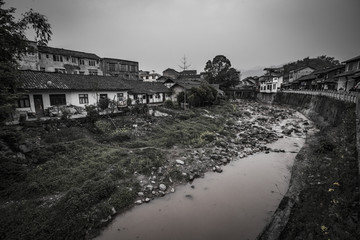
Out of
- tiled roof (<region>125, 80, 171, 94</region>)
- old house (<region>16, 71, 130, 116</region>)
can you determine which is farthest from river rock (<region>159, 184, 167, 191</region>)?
tiled roof (<region>125, 80, 171, 94</region>)

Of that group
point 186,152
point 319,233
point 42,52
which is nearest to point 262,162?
point 186,152

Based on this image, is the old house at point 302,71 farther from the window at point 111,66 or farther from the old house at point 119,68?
the window at point 111,66

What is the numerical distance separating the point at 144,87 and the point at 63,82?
13331mm

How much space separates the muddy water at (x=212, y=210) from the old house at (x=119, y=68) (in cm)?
4059

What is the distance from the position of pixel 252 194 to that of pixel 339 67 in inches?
1832

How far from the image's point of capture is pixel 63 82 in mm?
20188

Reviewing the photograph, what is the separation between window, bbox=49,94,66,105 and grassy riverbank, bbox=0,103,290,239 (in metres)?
7.00

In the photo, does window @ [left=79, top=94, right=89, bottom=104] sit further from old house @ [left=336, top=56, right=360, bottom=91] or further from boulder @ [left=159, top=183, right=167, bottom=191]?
old house @ [left=336, top=56, right=360, bottom=91]

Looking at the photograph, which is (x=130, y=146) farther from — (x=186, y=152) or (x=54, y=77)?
(x=54, y=77)

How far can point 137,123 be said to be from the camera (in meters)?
17.5

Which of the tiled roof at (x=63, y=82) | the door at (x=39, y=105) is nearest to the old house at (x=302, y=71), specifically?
the tiled roof at (x=63, y=82)

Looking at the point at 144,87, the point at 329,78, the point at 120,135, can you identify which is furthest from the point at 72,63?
the point at 329,78

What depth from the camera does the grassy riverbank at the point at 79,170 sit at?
6.33m

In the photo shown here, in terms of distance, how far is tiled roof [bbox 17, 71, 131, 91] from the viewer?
1742cm
